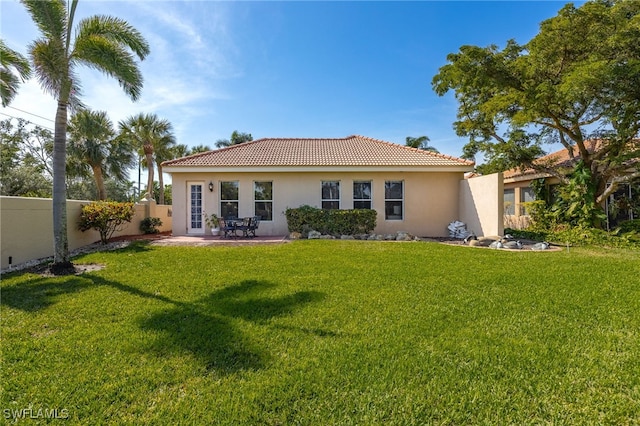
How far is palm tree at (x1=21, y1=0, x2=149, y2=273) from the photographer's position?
24.8 feet

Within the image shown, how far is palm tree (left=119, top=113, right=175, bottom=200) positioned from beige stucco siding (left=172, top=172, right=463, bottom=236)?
10.9 meters

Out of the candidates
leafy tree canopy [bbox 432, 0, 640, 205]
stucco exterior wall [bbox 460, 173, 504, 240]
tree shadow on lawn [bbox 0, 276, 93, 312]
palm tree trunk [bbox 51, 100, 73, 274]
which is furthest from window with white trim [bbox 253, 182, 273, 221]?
leafy tree canopy [bbox 432, 0, 640, 205]

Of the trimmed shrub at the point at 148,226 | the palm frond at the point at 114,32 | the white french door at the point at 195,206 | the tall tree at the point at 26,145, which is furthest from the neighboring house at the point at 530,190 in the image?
the tall tree at the point at 26,145

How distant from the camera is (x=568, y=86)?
1079 cm

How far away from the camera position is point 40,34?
25.1 ft

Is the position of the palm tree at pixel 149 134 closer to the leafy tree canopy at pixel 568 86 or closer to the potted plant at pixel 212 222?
the potted plant at pixel 212 222

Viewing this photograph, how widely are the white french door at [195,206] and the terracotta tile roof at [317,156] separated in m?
1.22

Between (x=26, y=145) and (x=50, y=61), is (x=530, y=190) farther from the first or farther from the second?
(x=26, y=145)

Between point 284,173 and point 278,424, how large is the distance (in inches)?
509

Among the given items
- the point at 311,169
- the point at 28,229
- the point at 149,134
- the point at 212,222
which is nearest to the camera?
the point at 28,229

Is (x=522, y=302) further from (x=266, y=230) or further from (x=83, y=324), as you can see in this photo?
(x=266, y=230)

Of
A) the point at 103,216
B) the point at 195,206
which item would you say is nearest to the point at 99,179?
the point at 195,206

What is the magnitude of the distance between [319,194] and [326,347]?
11384mm

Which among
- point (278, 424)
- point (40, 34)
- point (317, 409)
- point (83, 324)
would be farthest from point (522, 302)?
point (40, 34)
